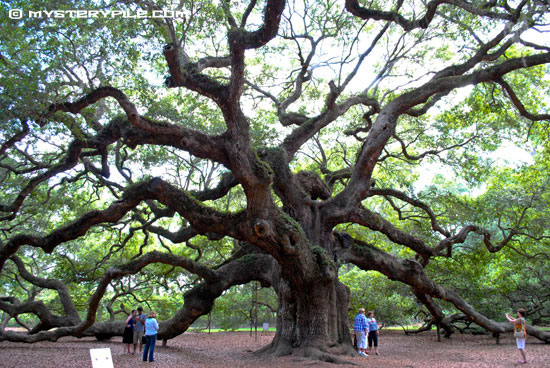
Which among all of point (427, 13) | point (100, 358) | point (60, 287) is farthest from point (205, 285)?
point (427, 13)

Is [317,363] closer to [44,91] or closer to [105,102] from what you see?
[44,91]

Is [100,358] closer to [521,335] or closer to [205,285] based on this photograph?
[205,285]

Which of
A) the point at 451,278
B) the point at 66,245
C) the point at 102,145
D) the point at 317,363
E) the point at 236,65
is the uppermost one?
the point at 236,65

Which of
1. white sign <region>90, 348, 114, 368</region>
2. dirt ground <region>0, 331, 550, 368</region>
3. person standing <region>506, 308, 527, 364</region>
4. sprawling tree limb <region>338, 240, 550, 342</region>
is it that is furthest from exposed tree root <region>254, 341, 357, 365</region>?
white sign <region>90, 348, 114, 368</region>

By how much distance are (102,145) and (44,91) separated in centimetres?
188

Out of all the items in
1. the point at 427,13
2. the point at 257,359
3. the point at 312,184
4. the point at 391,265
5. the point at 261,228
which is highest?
the point at 427,13

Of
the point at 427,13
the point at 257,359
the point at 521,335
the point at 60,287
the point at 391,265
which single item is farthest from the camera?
the point at 60,287

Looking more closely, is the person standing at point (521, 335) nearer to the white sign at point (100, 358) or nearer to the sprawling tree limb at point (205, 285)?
A: the sprawling tree limb at point (205, 285)

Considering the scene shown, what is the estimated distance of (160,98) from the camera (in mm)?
11797

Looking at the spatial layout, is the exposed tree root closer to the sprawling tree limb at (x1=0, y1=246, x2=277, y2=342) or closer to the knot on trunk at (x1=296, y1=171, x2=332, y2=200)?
the sprawling tree limb at (x1=0, y1=246, x2=277, y2=342)

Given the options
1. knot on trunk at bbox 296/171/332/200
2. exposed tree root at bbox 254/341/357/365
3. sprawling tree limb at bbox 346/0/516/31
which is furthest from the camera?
knot on trunk at bbox 296/171/332/200

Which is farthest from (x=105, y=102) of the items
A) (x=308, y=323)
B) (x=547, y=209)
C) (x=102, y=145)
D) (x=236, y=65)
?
(x=547, y=209)

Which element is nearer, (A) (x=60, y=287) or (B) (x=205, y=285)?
(B) (x=205, y=285)

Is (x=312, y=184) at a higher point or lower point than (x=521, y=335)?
higher
